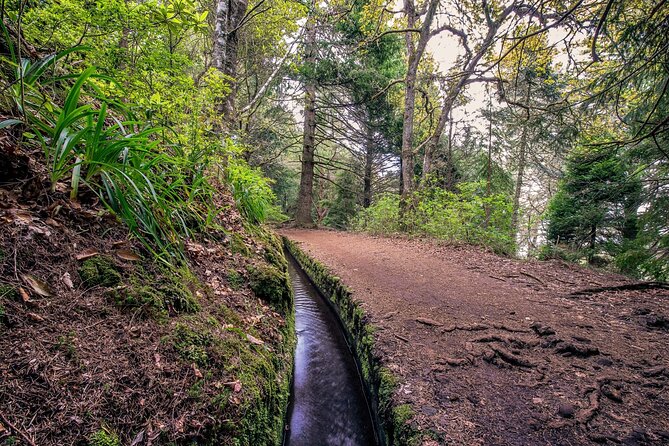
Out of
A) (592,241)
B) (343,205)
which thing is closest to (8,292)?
(592,241)

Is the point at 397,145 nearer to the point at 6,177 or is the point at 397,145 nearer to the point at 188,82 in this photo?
the point at 188,82

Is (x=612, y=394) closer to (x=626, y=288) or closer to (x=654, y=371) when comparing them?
(x=654, y=371)

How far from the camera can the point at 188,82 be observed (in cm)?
304

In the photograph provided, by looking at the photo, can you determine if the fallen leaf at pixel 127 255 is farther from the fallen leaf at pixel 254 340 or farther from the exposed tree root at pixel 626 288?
the exposed tree root at pixel 626 288

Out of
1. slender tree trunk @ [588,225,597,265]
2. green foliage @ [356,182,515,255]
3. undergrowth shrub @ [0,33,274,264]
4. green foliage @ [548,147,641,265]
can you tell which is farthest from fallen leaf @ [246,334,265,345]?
slender tree trunk @ [588,225,597,265]

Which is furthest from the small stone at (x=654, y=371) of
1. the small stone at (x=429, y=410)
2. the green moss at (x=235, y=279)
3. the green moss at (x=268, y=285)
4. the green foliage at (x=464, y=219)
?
the green foliage at (x=464, y=219)

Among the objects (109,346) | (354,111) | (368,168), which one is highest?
(354,111)

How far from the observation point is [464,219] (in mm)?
7629

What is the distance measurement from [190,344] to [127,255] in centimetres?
71

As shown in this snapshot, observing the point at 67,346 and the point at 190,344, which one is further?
the point at 190,344

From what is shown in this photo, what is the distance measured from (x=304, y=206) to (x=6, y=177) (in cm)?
1210

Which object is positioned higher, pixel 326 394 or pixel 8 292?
pixel 8 292

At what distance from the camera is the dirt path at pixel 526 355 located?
1.65m

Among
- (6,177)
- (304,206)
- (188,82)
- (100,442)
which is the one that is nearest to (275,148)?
(304,206)
